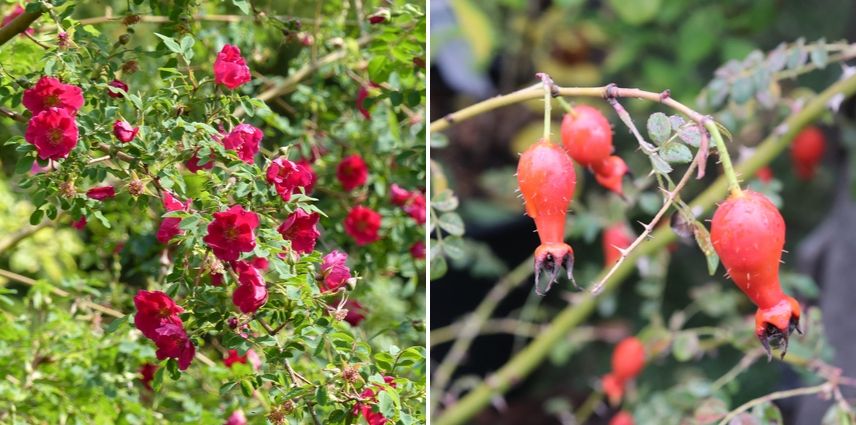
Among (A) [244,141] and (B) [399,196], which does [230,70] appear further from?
(B) [399,196]

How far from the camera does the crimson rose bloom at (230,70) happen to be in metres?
0.90

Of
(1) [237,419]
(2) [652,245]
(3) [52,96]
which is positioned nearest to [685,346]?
(2) [652,245]

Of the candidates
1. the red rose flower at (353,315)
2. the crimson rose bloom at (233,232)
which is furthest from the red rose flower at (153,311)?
the red rose flower at (353,315)

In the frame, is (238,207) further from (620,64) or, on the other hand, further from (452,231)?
(620,64)

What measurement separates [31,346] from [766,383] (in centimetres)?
128

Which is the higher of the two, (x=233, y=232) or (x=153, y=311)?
(x=233, y=232)

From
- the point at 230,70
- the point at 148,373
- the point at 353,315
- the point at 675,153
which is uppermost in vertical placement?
Result: the point at 675,153

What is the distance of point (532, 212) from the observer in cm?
78

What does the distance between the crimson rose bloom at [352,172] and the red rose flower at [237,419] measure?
11.6 inches

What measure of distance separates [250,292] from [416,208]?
1.58 feet

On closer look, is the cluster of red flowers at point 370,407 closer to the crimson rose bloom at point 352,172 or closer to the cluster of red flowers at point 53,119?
the cluster of red flowers at point 53,119

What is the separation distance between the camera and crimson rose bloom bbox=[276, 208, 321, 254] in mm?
892

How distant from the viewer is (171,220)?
3.00ft

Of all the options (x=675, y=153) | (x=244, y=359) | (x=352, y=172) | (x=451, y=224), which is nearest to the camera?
(x=675, y=153)
